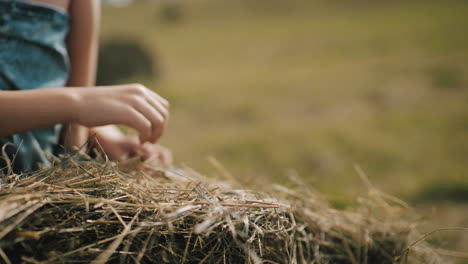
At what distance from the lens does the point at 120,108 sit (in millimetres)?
878

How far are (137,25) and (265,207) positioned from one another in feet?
66.5

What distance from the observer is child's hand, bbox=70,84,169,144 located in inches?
33.9

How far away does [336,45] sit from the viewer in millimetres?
12570

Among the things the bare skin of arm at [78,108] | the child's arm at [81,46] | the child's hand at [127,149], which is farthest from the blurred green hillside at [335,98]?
the child's arm at [81,46]

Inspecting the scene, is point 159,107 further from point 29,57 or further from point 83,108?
point 29,57

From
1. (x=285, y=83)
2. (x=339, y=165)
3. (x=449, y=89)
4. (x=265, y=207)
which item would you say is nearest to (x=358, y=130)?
(x=339, y=165)

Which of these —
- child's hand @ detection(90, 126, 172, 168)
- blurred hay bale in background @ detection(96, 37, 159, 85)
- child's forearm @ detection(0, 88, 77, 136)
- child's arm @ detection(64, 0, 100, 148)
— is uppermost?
blurred hay bale in background @ detection(96, 37, 159, 85)

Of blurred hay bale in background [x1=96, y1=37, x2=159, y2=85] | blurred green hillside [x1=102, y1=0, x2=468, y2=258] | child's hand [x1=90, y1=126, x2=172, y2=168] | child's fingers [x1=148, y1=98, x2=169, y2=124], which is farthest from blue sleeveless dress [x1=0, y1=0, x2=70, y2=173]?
blurred hay bale in background [x1=96, y1=37, x2=159, y2=85]

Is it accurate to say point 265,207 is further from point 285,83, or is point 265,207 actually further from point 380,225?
point 285,83

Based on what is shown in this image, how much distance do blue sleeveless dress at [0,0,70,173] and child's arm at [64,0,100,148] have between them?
7cm

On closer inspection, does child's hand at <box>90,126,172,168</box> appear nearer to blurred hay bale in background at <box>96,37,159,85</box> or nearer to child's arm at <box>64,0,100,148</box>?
child's arm at <box>64,0,100,148</box>

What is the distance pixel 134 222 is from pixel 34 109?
0.35m

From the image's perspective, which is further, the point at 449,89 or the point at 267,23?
the point at 267,23

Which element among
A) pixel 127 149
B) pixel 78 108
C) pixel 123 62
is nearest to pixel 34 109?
pixel 78 108
